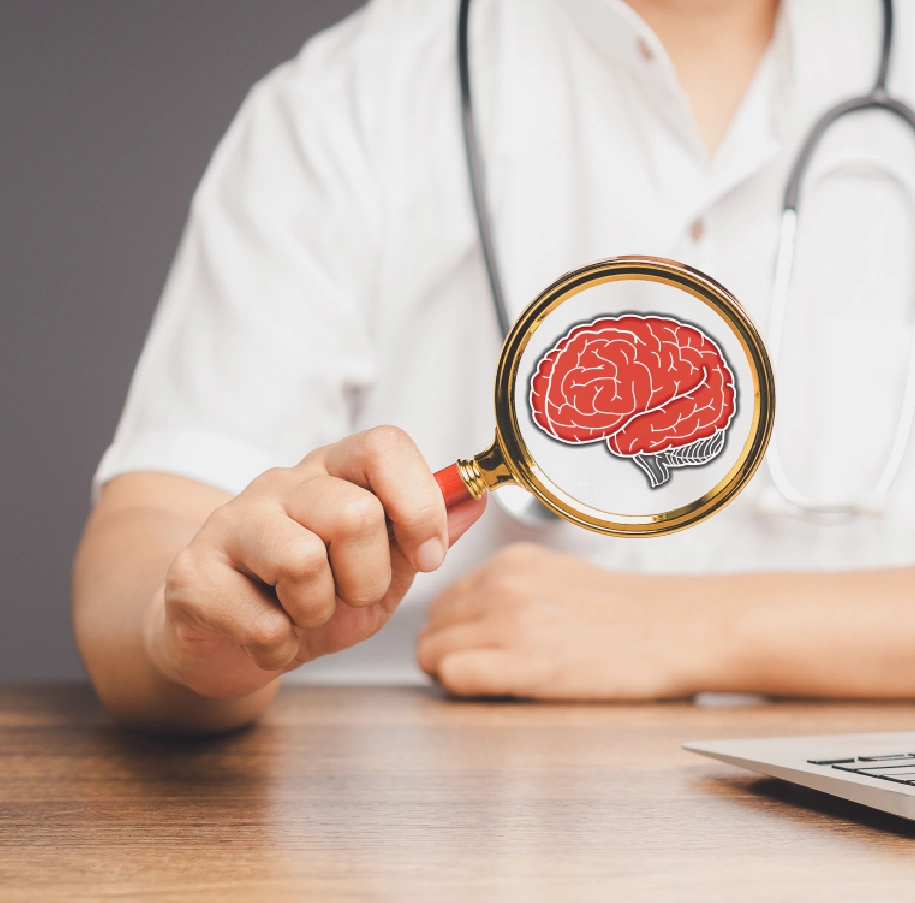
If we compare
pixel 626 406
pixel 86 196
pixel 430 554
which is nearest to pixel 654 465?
pixel 626 406

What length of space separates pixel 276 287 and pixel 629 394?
0.55 meters

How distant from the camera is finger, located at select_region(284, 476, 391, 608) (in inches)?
18.3

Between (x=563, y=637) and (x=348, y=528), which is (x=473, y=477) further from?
(x=563, y=637)

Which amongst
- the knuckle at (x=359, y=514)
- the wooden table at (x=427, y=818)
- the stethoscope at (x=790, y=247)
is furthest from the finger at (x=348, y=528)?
the stethoscope at (x=790, y=247)

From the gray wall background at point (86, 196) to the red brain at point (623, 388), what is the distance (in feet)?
5.97

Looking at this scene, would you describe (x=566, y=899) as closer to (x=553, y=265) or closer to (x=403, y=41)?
(x=553, y=265)

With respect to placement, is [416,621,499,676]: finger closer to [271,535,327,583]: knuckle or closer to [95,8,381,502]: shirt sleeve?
[95,8,381,502]: shirt sleeve

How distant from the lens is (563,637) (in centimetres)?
80

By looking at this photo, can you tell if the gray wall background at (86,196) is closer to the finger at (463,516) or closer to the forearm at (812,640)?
the forearm at (812,640)

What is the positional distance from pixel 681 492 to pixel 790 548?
0.33 meters

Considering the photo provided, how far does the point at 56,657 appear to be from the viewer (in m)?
2.21

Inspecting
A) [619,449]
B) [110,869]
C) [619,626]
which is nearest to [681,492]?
[619,626]

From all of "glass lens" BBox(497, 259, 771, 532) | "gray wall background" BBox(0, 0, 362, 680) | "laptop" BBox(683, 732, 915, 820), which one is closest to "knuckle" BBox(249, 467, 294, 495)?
"glass lens" BBox(497, 259, 771, 532)

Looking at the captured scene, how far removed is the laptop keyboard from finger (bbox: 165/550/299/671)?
10.3 inches
